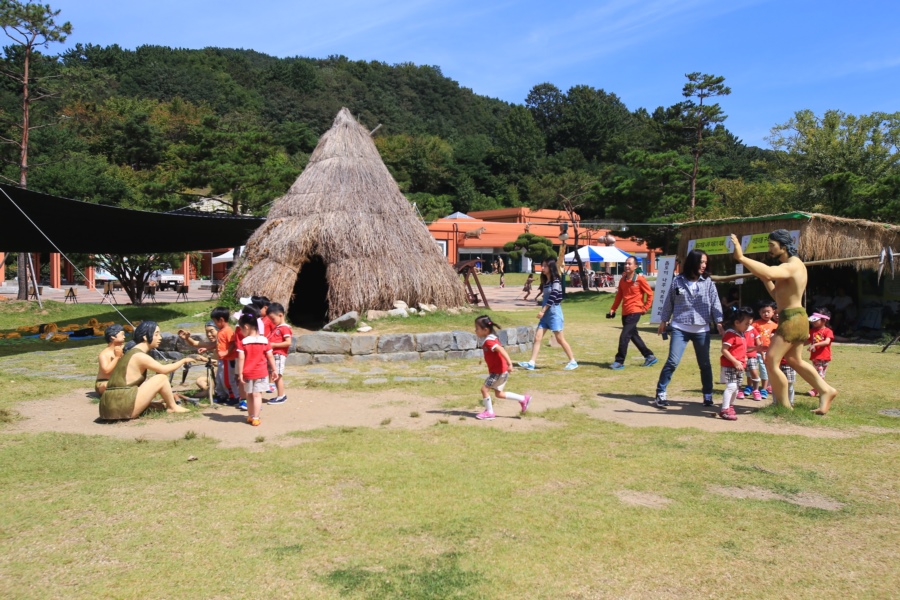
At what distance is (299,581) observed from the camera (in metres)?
3.10

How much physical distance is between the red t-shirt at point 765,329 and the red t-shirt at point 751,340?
45 millimetres

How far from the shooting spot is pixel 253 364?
6.30 meters

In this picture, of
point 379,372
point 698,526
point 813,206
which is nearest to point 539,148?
point 813,206

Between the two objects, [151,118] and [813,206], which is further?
[151,118]

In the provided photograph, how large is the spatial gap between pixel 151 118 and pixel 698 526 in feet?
190

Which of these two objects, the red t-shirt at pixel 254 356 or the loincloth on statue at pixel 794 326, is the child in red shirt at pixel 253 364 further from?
the loincloth on statue at pixel 794 326

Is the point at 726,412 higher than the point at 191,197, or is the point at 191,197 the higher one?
the point at 191,197

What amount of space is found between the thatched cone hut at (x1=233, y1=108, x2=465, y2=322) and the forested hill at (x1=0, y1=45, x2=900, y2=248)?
12012 millimetres

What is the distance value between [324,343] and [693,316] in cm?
564

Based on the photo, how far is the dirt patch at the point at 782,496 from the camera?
13.5 ft

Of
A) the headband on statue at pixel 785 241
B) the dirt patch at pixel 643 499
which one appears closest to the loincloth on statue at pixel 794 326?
the headband on statue at pixel 785 241

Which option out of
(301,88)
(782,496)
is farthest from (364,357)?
(301,88)

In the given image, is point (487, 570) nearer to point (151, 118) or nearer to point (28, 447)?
point (28, 447)

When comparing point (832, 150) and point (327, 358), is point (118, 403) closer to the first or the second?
→ point (327, 358)
